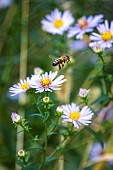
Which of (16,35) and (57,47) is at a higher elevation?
(16,35)

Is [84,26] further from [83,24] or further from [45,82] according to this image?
[45,82]

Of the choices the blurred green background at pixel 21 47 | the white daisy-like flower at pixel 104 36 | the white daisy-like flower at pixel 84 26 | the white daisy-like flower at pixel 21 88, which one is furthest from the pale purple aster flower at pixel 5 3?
the white daisy-like flower at pixel 21 88

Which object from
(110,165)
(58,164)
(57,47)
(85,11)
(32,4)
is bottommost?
(58,164)

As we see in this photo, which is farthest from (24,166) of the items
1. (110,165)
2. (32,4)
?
(32,4)

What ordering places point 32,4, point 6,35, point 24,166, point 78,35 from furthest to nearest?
1. point 32,4
2. point 6,35
3. point 78,35
4. point 24,166

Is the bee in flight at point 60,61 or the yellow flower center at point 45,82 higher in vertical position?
the bee in flight at point 60,61

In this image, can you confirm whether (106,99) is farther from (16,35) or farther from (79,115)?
(16,35)

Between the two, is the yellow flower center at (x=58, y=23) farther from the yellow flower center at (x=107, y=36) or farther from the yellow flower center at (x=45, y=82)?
the yellow flower center at (x=45, y=82)
